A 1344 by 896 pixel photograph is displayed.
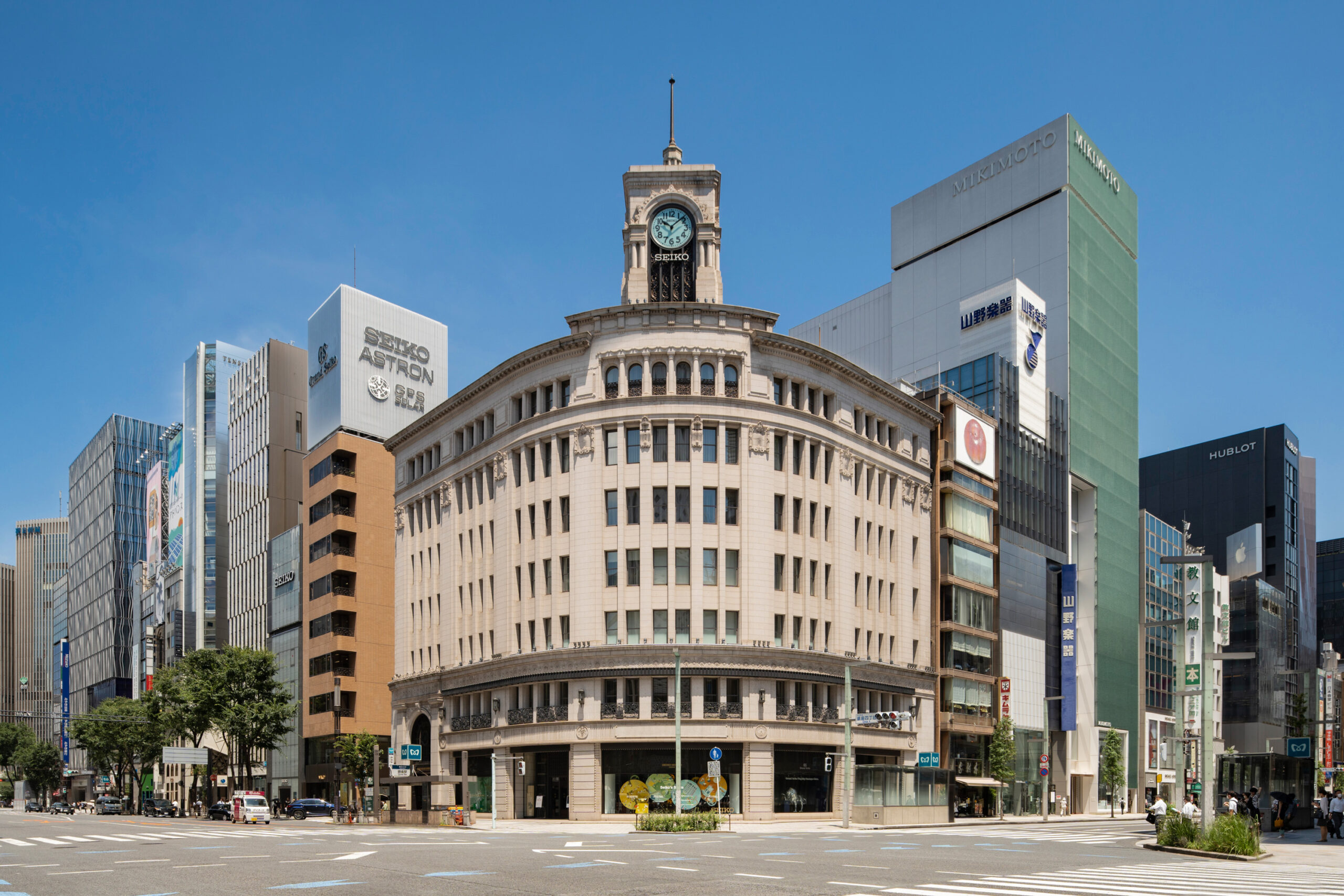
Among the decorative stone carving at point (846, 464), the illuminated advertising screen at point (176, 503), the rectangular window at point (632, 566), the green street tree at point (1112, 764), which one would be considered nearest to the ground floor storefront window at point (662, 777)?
the rectangular window at point (632, 566)

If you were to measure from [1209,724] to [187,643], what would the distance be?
131845 mm

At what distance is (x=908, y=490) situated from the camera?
268 feet

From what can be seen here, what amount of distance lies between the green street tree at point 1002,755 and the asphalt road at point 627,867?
39967 mm

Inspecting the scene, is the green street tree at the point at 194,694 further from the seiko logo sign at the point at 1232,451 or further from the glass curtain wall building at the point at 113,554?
the seiko logo sign at the point at 1232,451

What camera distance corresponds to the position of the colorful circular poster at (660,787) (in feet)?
214

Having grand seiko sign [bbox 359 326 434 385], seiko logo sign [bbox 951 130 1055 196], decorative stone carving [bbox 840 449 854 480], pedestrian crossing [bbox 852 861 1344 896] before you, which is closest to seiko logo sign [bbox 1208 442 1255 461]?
seiko logo sign [bbox 951 130 1055 196]

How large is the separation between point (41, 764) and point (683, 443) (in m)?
131

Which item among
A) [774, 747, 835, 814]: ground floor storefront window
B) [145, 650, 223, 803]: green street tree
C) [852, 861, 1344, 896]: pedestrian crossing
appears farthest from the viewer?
[145, 650, 223, 803]: green street tree

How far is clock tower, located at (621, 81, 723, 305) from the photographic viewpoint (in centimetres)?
7831

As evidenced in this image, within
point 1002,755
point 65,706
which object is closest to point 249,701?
point 1002,755

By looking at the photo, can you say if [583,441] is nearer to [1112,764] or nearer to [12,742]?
[1112,764]

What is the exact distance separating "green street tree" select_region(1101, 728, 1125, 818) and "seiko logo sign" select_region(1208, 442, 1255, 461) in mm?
85752

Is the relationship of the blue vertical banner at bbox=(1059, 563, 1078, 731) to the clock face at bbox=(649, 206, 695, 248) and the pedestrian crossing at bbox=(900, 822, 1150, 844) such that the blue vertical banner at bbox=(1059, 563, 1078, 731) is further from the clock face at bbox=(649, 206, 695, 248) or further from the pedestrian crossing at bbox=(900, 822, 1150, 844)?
the clock face at bbox=(649, 206, 695, 248)

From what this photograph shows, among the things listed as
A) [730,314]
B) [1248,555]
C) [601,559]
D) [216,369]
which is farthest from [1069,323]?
[216,369]
